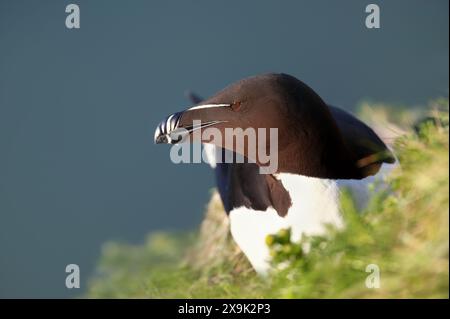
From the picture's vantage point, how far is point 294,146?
2.67 m

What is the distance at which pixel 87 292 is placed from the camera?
13.9 ft

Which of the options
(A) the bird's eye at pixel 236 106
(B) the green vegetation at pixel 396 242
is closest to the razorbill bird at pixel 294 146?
(A) the bird's eye at pixel 236 106

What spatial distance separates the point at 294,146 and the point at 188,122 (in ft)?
1.42

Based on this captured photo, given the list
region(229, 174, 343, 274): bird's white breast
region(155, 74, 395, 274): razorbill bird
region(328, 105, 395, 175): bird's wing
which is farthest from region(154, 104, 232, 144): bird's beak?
region(328, 105, 395, 175): bird's wing

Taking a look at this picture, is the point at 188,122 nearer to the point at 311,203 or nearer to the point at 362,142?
the point at 311,203

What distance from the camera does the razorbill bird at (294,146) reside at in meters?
2.62

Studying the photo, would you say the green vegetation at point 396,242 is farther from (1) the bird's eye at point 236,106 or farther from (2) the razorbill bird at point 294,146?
(1) the bird's eye at point 236,106

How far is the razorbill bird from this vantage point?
2.62m

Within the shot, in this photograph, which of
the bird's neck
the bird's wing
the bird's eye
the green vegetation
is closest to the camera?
the green vegetation

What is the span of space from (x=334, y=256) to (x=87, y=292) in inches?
109

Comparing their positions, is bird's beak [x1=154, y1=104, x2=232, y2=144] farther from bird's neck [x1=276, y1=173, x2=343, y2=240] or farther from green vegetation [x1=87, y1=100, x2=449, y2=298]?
green vegetation [x1=87, y1=100, x2=449, y2=298]

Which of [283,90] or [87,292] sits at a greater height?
[283,90]
